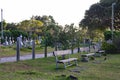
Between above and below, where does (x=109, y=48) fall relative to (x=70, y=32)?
below

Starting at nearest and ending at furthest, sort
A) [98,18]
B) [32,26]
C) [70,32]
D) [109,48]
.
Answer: [70,32]
[109,48]
[98,18]
[32,26]

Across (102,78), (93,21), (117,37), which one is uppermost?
(93,21)

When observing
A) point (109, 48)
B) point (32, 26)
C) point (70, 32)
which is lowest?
point (109, 48)

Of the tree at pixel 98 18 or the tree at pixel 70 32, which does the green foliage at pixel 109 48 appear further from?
the tree at pixel 98 18

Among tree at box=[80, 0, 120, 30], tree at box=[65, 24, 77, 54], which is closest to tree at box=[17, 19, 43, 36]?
tree at box=[80, 0, 120, 30]

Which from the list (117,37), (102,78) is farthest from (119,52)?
(102,78)

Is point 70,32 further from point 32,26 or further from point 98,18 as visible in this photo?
point 32,26

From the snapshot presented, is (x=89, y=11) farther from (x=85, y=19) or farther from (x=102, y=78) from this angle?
(x=102, y=78)

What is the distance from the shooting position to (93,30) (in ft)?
245

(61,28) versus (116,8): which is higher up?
(116,8)

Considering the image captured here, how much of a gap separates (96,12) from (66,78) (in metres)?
61.7

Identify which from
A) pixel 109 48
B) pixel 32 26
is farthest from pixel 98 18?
pixel 109 48

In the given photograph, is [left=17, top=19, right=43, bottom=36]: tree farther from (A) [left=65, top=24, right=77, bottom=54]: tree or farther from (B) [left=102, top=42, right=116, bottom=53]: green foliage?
(A) [left=65, top=24, right=77, bottom=54]: tree

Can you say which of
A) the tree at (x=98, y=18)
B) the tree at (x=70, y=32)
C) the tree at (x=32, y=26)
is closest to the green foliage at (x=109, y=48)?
the tree at (x=70, y=32)
